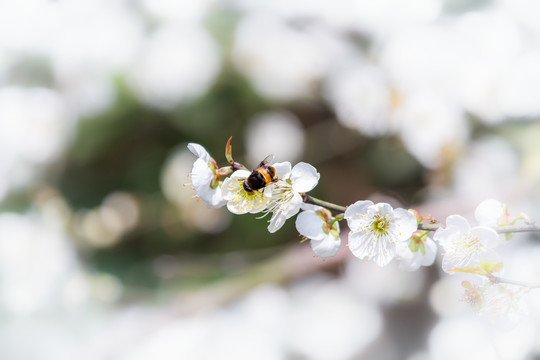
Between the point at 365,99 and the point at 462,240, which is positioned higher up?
the point at 365,99

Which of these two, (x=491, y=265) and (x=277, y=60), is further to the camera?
(x=277, y=60)

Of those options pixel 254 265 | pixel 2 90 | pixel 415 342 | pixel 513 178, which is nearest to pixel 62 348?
pixel 254 265

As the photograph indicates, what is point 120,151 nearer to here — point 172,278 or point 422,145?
point 172,278

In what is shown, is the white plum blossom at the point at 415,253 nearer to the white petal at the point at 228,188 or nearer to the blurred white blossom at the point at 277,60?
the white petal at the point at 228,188

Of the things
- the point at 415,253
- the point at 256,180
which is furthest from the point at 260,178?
the point at 415,253

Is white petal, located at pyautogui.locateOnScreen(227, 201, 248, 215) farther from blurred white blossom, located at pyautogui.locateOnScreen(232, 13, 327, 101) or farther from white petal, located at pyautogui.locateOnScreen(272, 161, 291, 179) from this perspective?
blurred white blossom, located at pyautogui.locateOnScreen(232, 13, 327, 101)

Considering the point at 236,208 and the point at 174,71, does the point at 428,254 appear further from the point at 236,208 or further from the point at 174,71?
the point at 174,71
